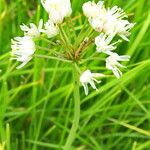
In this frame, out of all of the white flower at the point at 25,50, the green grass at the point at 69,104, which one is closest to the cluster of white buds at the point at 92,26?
the white flower at the point at 25,50

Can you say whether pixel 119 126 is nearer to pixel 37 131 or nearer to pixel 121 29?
pixel 37 131

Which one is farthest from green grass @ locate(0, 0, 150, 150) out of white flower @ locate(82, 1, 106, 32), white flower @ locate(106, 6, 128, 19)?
white flower @ locate(82, 1, 106, 32)

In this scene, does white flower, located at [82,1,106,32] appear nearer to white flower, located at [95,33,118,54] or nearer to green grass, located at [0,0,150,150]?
white flower, located at [95,33,118,54]

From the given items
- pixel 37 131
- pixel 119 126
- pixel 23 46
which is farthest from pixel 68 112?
pixel 23 46

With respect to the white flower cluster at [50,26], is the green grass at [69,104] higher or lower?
Result: lower

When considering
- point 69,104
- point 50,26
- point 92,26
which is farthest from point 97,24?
point 69,104

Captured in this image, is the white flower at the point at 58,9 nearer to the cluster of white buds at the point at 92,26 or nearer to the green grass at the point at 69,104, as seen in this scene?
the cluster of white buds at the point at 92,26
